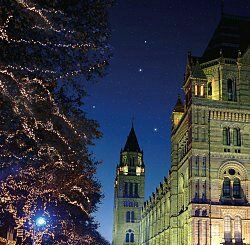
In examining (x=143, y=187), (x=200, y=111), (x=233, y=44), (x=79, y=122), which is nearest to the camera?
(x=79, y=122)

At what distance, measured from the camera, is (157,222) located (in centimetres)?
6544

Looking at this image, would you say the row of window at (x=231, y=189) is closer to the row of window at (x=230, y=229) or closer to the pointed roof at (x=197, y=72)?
the row of window at (x=230, y=229)

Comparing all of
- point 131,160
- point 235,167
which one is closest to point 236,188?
point 235,167

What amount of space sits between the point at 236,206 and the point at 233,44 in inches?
685

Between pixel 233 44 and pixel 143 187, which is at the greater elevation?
pixel 233 44

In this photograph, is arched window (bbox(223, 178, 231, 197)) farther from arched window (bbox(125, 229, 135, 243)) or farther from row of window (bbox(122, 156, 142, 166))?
row of window (bbox(122, 156, 142, 166))

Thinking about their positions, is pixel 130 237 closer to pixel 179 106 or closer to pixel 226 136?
pixel 179 106

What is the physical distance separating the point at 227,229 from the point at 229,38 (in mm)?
20408

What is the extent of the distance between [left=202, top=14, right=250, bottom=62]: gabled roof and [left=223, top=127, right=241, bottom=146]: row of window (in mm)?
7842

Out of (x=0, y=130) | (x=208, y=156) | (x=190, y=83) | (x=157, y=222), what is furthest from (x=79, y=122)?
(x=157, y=222)

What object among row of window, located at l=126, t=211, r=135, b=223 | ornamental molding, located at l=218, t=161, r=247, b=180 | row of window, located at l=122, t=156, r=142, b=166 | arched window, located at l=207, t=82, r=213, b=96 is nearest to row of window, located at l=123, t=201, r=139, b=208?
row of window, located at l=126, t=211, r=135, b=223

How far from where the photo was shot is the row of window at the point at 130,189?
9462 centimetres

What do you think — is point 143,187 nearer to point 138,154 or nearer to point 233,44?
point 138,154

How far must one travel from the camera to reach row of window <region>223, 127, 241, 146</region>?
42188mm
